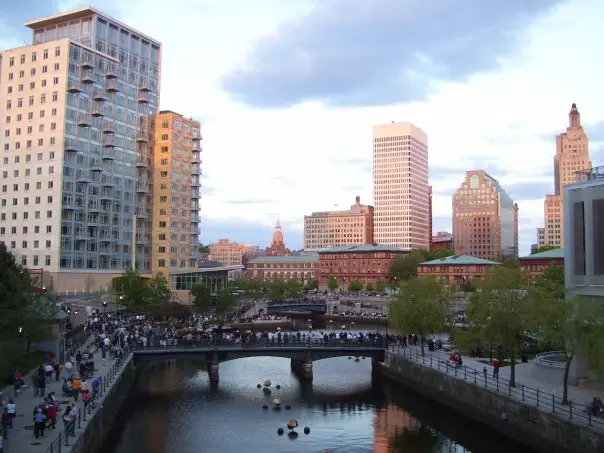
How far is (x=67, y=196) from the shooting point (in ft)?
373

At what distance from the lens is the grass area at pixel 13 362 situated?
111ft

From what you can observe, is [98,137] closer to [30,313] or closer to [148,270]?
[148,270]

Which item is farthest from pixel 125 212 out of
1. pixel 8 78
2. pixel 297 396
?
pixel 297 396

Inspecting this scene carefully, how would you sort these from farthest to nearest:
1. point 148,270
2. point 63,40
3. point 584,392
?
point 148,270
point 63,40
point 584,392

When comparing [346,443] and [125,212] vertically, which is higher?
[125,212]

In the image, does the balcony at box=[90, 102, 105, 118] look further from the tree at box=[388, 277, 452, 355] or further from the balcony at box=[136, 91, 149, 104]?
the tree at box=[388, 277, 452, 355]

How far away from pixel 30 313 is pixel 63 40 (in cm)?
7768

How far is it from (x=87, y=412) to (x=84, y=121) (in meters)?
87.7

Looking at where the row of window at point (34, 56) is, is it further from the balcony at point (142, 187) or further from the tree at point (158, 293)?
the tree at point (158, 293)

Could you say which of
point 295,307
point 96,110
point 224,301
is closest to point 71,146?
point 96,110

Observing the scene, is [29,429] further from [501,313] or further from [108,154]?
[108,154]

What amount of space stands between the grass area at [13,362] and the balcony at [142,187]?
79696 millimetres

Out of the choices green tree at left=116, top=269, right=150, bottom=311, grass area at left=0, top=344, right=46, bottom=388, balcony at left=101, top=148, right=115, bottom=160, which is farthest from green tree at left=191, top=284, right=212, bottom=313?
grass area at left=0, top=344, right=46, bottom=388

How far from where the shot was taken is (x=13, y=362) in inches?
1598
